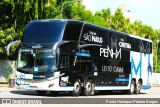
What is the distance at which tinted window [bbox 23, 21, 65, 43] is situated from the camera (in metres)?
25.1

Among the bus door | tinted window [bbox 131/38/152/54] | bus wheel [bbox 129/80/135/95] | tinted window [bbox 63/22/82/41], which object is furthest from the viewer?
tinted window [bbox 131/38/152/54]

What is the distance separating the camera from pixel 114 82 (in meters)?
30.9

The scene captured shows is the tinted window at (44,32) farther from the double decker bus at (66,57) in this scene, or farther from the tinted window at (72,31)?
the tinted window at (72,31)

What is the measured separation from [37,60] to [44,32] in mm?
1539

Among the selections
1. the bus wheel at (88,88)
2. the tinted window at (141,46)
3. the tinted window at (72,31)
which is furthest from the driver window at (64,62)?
the tinted window at (141,46)

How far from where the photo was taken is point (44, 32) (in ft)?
83.2

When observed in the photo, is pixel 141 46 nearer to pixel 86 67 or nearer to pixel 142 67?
pixel 142 67

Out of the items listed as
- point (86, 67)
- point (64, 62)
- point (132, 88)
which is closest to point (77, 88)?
point (86, 67)

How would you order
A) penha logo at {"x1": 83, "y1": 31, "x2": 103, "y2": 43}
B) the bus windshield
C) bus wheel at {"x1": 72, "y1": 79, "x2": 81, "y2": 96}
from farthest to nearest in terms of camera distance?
penha logo at {"x1": 83, "y1": 31, "x2": 103, "y2": 43} < bus wheel at {"x1": 72, "y1": 79, "x2": 81, "y2": 96} < the bus windshield

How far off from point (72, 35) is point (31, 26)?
2259 millimetres

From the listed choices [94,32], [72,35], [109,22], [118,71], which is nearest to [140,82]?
[118,71]

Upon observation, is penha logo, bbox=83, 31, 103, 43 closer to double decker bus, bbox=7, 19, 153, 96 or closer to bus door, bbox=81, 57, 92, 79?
double decker bus, bbox=7, 19, 153, 96

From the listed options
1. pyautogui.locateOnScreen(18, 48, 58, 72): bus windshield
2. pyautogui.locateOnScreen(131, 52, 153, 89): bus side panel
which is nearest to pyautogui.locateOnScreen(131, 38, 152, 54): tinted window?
pyautogui.locateOnScreen(131, 52, 153, 89): bus side panel

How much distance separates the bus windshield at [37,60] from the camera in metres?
24.8
